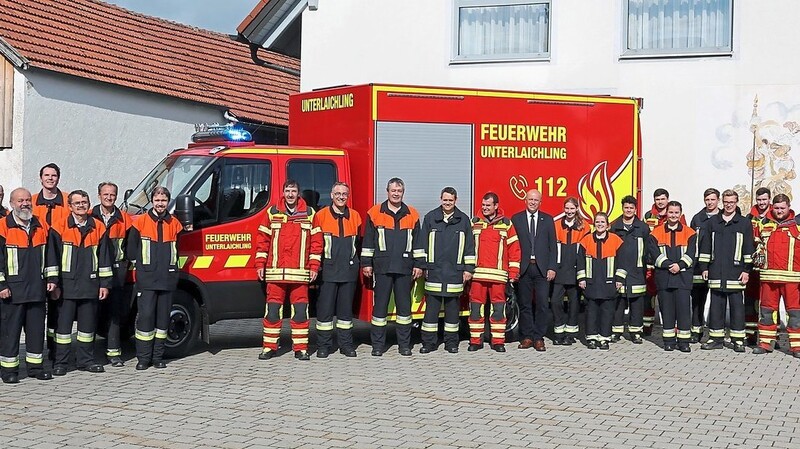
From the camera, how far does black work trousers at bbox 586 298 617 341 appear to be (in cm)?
1178

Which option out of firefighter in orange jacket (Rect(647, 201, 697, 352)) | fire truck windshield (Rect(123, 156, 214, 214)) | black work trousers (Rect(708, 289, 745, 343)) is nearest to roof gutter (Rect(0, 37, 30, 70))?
fire truck windshield (Rect(123, 156, 214, 214))

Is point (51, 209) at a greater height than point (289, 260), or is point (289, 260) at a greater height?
point (51, 209)

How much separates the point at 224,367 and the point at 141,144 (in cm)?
1019

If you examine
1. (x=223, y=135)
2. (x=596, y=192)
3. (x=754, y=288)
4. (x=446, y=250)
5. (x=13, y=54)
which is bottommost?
(x=754, y=288)

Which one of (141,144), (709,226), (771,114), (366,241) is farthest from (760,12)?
(141,144)

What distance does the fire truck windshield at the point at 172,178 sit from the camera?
10.7 metres

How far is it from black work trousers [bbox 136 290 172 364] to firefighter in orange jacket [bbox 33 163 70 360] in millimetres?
767

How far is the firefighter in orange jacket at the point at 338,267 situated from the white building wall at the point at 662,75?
5.24m

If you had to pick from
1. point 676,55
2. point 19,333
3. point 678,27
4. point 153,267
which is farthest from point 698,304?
point 19,333

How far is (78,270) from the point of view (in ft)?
31.6

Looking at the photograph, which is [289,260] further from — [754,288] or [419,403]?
[754,288]

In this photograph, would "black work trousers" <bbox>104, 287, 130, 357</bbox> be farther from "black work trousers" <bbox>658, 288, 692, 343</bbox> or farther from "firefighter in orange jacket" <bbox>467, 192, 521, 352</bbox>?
"black work trousers" <bbox>658, 288, 692, 343</bbox>

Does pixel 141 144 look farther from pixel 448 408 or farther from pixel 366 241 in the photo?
pixel 448 408

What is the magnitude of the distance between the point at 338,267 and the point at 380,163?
1.24 m
